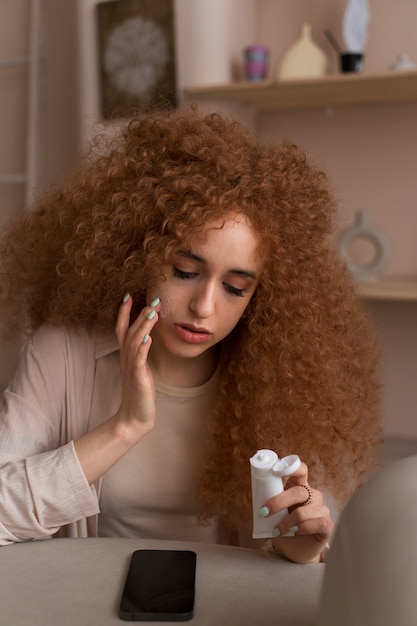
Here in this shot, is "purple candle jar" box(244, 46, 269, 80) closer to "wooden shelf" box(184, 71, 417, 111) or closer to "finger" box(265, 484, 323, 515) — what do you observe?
"wooden shelf" box(184, 71, 417, 111)

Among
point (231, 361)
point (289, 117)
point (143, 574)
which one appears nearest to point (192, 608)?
point (143, 574)

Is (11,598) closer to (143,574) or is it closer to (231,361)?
(143,574)

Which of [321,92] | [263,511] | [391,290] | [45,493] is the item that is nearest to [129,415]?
[45,493]

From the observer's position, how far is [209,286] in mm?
1101

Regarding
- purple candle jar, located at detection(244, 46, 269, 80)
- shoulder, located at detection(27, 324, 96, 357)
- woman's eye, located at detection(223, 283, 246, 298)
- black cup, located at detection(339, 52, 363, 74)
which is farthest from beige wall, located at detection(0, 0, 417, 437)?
woman's eye, located at detection(223, 283, 246, 298)

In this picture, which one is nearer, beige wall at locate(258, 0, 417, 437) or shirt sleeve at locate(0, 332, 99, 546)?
shirt sleeve at locate(0, 332, 99, 546)

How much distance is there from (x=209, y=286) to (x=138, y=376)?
174 millimetres

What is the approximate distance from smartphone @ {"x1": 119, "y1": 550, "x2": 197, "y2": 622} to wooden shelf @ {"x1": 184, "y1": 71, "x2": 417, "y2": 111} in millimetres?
1684

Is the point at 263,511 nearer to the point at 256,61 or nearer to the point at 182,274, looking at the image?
the point at 182,274

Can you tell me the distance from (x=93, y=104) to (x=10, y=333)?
1623 millimetres

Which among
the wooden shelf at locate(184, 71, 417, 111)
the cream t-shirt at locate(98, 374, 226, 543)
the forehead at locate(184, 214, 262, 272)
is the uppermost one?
the wooden shelf at locate(184, 71, 417, 111)

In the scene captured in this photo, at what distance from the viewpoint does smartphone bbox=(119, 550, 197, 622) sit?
0.80m

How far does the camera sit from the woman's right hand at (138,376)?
1095mm

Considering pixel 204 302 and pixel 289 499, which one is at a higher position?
pixel 204 302
